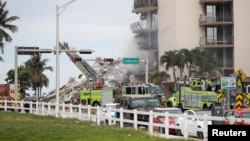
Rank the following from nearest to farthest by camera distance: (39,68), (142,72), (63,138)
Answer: (63,138) < (142,72) < (39,68)

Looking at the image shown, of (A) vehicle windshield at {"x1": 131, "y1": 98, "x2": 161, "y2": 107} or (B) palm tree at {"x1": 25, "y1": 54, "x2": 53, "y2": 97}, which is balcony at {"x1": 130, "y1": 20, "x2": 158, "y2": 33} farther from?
(A) vehicle windshield at {"x1": 131, "y1": 98, "x2": 161, "y2": 107}

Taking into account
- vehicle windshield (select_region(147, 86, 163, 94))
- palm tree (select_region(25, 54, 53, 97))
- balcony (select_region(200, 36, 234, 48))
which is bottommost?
vehicle windshield (select_region(147, 86, 163, 94))

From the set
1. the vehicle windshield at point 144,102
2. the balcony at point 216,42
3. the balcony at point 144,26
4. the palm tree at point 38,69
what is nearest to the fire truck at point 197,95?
the vehicle windshield at point 144,102

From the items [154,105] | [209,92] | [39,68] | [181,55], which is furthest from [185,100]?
[39,68]

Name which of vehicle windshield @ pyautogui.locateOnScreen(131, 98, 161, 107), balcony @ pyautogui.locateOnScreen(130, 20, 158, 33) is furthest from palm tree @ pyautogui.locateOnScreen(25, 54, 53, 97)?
vehicle windshield @ pyautogui.locateOnScreen(131, 98, 161, 107)

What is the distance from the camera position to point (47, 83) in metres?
99.2

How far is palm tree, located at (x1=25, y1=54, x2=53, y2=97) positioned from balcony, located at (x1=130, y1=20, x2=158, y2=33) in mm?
17275

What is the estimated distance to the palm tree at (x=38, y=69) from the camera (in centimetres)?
9516

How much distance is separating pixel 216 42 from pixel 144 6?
1360 centimetres

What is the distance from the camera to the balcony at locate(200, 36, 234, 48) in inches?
3059

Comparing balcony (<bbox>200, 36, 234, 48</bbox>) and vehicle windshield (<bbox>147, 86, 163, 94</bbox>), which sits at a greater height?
balcony (<bbox>200, 36, 234, 48</bbox>)

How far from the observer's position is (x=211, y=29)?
79812 millimetres

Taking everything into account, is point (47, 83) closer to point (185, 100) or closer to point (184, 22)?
point (184, 22)

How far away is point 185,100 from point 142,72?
36.3 meters
